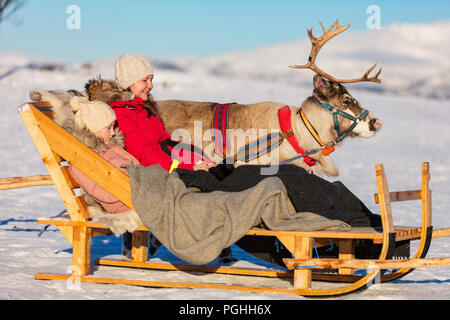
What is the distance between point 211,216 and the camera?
4.77 m

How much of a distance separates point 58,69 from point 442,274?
21.4 meters

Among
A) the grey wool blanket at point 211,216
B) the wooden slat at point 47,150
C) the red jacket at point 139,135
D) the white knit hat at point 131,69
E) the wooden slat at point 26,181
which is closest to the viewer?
the grey wool blanket at point 211,216

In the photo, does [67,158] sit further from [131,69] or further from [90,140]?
[131,69]

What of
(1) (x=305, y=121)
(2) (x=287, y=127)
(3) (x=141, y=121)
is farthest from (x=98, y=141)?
(1) (x=305, y=121)

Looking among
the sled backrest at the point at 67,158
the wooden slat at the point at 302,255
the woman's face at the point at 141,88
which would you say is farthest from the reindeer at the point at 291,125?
the wooden slat at the point at 302,255

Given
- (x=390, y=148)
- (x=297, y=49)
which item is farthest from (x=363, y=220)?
(x=297, y=49)

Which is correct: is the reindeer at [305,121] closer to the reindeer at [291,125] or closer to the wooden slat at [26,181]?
the reindeer at [291,125]

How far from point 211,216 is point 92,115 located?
1.22 metres

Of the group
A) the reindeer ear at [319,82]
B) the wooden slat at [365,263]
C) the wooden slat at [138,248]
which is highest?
the reindeer ear at [319,82]

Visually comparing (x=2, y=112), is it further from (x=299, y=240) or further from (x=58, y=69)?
(x=299, y=240)

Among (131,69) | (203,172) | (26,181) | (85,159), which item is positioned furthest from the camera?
(26,181)

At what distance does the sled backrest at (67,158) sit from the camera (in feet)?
16.5

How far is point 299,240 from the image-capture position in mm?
4770

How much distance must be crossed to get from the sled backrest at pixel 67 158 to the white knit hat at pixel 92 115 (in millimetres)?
170
